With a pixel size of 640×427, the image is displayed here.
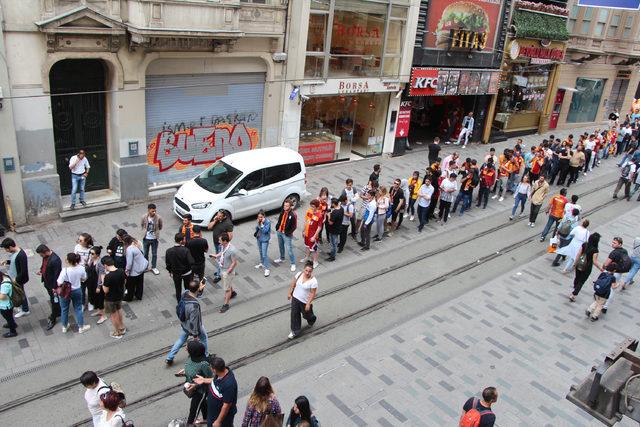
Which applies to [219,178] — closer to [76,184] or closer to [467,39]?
[76,184]

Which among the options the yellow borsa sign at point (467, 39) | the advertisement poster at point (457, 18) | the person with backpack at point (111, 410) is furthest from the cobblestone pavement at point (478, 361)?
the yellow borsa sign at point (467, 39)

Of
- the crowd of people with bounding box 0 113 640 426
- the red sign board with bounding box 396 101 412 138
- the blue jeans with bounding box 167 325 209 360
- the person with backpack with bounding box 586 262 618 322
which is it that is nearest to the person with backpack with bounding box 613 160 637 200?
the crowd of people with bounding box 0 113 640 426

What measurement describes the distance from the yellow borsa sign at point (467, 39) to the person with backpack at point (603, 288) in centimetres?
1347

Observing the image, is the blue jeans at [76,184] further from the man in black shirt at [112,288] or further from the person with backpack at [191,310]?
the person with backpack at [191,310]

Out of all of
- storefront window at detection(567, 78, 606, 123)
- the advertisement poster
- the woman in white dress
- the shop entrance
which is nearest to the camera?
the woman in white dress

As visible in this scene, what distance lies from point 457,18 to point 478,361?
1631cm

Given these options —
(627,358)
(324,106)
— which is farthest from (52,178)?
(627,358)

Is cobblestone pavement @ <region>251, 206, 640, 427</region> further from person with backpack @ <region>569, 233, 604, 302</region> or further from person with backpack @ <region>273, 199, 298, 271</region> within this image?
person with backpack @ <region>273, 199, 298, 271</region>

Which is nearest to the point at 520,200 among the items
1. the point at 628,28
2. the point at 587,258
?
the point at 587,258

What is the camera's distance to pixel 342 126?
2153cm

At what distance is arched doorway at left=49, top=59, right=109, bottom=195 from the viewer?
14.1 meters

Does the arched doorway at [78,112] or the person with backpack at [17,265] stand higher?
the arched doorway at [78,112]

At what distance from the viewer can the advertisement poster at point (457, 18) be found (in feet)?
71.2

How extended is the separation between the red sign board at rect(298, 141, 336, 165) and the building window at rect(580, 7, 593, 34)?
1624cm
